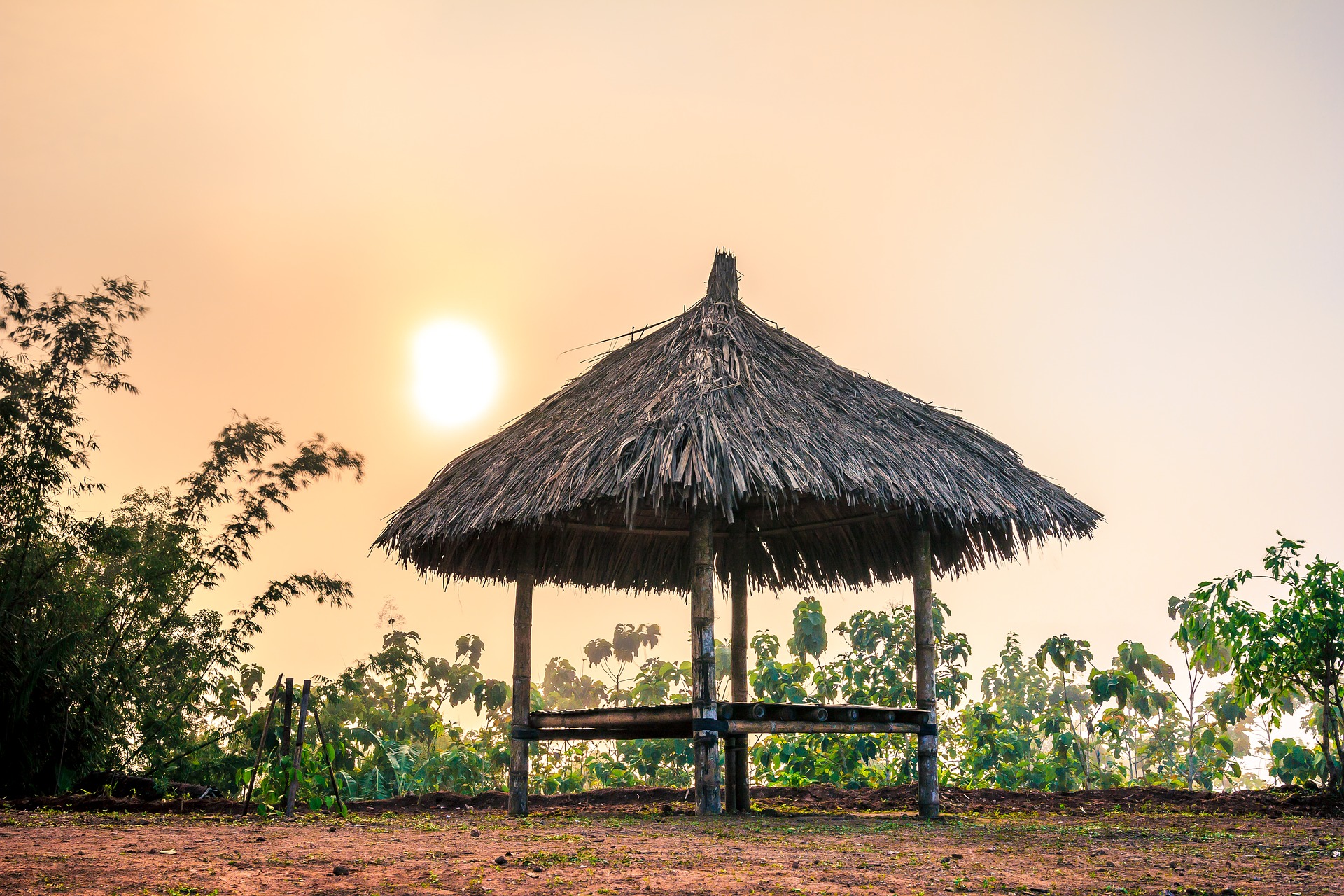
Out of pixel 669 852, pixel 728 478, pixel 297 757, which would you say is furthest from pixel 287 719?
pixel 669 852

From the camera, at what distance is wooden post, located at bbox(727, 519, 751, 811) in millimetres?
8172

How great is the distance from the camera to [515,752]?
763 cm

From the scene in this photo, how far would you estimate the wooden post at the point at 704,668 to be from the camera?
6738 mm

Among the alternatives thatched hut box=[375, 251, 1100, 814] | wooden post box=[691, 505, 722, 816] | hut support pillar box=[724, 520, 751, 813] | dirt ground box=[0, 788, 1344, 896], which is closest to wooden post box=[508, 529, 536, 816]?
thatched hut box=[375, 251, 1100, 814]

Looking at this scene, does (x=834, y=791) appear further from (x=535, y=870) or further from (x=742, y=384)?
(x=535, y=870)

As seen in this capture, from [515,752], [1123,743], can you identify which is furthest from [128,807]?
[1123,743]

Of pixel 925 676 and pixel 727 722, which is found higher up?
pixel 925 676

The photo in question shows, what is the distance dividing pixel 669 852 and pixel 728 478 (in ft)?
8.12

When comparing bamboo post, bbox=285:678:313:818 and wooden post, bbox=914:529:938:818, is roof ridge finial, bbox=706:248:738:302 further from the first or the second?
bamboo post, bbox=285:678:313:818

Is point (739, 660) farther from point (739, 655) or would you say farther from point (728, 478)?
point (728, 478)

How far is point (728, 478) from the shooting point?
6496mm

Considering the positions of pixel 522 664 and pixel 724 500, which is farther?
pixel 522 664

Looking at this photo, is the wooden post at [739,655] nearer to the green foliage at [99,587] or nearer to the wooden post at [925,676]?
the wooden post at [925,676]

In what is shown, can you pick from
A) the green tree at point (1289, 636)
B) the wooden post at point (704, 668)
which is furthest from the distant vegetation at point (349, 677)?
the wooden post at point (704, 668)
